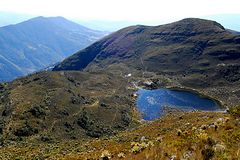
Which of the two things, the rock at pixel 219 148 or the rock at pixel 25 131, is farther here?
the rock at pixel 25 131

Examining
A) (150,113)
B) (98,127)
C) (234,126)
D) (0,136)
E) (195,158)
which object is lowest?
(150,113)

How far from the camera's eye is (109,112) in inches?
6275

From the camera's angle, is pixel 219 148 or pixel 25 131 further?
pixel 25 131

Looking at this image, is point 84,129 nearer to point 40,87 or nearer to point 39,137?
point 39,137

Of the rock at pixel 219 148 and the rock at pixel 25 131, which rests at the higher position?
the rock at pixel 219 148

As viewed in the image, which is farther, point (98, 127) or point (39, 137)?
point (98, 127)

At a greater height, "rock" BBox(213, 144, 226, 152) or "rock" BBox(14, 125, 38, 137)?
"rock" BBox(213, 144, 226, 152)

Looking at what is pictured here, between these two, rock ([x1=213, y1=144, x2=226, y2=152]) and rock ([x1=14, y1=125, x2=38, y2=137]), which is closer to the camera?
rock ([x1=213, y1=144, x2=226, y2=152])

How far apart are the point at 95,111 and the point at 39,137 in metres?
40.4

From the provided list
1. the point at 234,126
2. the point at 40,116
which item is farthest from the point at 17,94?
the point at 234,126

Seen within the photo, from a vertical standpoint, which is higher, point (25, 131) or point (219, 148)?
point (219, 148)

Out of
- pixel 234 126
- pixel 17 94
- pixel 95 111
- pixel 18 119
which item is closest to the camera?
pixel 234 126

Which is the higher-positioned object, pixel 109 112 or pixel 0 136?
pixel 0 136

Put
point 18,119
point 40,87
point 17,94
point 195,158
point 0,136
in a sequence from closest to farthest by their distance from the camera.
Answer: point 195,158 < point 0,136 < point 18,119 < point 17,94 < point 40,87
